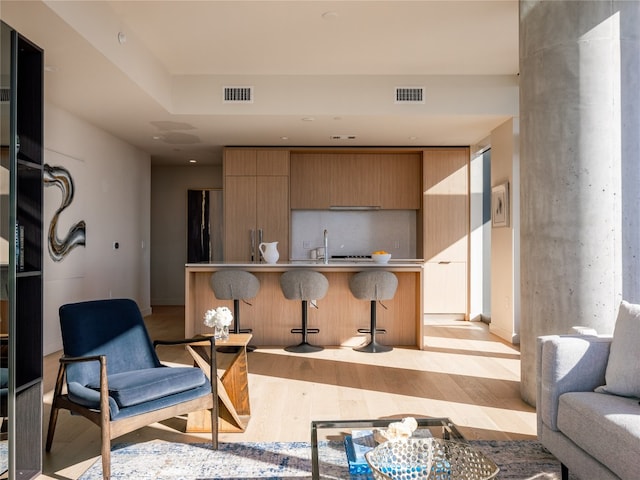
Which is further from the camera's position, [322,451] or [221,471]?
[221,471]

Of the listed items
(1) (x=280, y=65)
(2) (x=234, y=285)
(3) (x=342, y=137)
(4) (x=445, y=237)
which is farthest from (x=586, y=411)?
(4) (x=445, y=237)

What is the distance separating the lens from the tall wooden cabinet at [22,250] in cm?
261

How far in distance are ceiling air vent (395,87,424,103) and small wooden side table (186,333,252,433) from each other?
386 centimetres

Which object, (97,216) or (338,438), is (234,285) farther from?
(338,438)

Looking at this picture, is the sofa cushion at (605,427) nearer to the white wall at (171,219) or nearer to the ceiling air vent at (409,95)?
the ceiling air vent at (409,95)

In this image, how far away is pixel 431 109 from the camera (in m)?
6.39

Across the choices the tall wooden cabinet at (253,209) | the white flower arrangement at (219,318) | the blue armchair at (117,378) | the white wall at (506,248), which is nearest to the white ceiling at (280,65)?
the white wall at (506,248)

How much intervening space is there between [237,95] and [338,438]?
197 inches

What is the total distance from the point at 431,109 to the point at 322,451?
509 cm

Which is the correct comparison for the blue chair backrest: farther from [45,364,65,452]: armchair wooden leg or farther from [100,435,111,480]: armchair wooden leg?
[100,435,111,480]: armchair wooden leg

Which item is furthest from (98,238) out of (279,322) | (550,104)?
(550,104)

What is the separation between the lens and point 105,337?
3.21 meters

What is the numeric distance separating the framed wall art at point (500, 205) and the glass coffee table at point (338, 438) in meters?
4.85

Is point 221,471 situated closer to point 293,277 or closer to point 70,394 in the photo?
point 70,394
